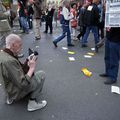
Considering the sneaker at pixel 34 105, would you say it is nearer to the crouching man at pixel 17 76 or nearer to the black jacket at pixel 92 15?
the crouching man at pixel 17 76

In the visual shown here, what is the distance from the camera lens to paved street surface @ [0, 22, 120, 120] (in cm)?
490

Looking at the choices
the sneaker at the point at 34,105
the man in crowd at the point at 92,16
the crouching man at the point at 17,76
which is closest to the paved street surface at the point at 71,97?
the sneaker at the point at 34,105

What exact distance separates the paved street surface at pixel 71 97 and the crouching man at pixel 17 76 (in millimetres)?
184

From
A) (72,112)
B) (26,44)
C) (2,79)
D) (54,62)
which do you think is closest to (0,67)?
(2,79)

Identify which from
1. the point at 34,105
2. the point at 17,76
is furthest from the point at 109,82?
the point at 17,76

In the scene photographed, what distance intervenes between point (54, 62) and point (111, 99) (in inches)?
131

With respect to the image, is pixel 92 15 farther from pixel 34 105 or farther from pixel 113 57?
pixel 34 105

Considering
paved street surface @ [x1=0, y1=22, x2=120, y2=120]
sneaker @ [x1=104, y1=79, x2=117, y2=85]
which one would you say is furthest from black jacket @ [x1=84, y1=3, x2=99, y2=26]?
sneaker @ [x1=104, y1=79, x2=117, y2=85]

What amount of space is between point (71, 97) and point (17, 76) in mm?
1349

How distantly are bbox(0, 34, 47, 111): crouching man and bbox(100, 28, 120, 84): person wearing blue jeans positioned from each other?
1633 millimetres

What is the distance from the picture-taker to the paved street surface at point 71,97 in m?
4.90

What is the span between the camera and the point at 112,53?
621 centimetres

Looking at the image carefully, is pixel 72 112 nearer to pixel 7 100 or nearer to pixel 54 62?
pixel 7 100

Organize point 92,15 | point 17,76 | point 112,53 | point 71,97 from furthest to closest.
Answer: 1. point 92,15
2. point 112,53
3. point 71,97
4. point 17,76
